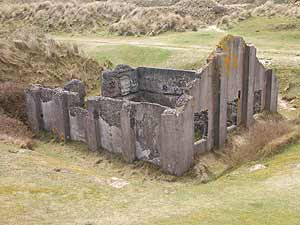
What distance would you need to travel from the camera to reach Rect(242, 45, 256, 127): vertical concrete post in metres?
20.3

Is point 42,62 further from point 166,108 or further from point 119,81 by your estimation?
point 166,108

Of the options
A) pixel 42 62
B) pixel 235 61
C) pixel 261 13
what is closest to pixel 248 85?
pixel 235 61

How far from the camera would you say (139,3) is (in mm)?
67625

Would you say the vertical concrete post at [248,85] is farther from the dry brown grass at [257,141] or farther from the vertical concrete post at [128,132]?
the vertical concrete post at [128,132]

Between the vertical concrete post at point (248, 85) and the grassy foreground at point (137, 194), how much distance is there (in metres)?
4.27

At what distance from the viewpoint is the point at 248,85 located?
67.8ft

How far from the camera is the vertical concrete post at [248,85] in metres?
20.3

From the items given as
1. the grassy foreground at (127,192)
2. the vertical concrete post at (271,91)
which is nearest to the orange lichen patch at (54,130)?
the grassy foreground at (127,192)

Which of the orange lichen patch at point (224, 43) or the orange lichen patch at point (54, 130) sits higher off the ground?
the orange lichen patch at point (224, 43)

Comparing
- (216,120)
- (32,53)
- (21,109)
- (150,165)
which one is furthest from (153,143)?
(32,53)

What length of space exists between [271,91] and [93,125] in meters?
9.50

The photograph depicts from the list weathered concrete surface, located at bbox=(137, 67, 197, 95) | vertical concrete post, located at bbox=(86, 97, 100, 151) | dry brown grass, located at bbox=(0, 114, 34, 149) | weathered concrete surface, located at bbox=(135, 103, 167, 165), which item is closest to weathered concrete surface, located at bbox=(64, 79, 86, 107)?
dry brown grass, located at bbox=(0, 114, 34, 149)

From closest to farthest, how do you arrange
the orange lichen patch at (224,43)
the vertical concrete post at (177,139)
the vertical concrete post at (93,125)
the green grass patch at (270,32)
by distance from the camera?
the vertical concrete post at (177,139) < the orange lichen patch at (224,43) < the vertical concrete post at (93,125) < the green grass patch at (270,32)

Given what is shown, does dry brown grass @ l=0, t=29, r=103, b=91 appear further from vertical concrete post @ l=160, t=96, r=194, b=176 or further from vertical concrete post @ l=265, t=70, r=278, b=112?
vertical concrete post @ l=160, t=96, r=194, b=176
